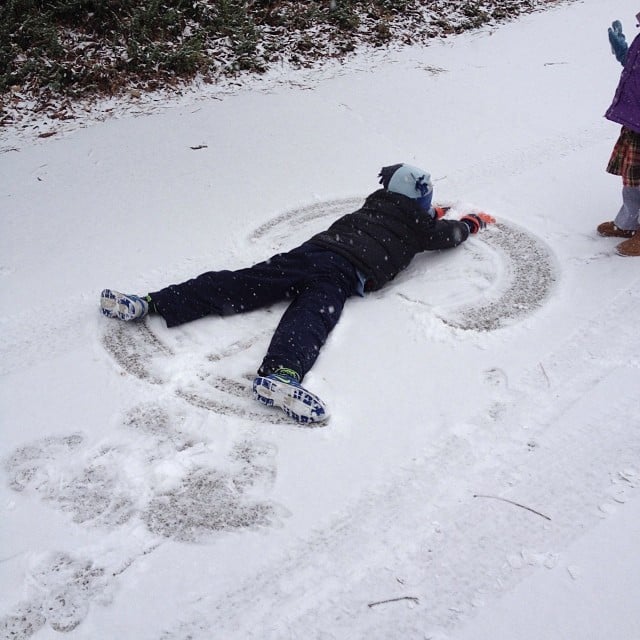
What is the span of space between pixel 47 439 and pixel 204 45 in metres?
5.30

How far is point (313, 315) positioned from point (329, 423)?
612 millimetres

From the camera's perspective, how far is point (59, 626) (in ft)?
6.15

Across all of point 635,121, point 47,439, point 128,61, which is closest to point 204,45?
point 128,61

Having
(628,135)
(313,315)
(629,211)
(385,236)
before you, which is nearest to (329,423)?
(313,315)

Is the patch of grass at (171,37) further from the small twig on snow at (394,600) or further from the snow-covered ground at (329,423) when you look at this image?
the small twig on snow at (394,600)

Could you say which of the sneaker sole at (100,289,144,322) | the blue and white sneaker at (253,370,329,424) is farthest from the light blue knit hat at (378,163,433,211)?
the sneaker sole at (100,289,144,322)

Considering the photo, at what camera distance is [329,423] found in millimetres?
2566

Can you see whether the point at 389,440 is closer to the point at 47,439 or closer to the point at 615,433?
the point at 615,433

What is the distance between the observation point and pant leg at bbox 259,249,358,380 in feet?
9.08

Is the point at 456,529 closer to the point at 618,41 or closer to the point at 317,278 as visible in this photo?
the point at 317,278

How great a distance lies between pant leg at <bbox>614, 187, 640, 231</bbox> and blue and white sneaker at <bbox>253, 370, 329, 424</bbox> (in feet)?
7.25

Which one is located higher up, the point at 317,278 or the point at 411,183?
the point at 411,183

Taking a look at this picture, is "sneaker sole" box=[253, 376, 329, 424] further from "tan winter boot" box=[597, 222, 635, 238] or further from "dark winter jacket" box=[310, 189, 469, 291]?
"tan winter boot" box=[597, 222, 635, 238]

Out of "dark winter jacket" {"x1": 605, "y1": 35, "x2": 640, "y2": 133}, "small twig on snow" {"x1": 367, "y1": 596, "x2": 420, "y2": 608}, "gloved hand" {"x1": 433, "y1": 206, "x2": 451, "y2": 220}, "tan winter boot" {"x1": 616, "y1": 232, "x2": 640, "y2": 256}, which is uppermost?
Result: "dark winter jacket" {"x1": 605, "y1": 35, "x2": 640, "y2": 133}
